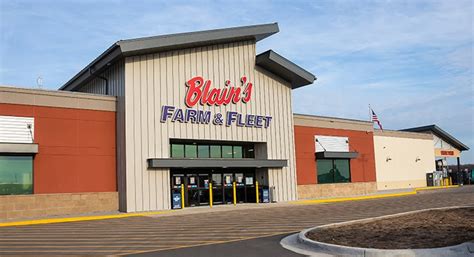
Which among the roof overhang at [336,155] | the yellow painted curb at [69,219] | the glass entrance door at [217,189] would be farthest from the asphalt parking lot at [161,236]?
the roof overhang at [336,155]

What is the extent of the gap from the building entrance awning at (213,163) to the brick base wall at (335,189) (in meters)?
3.27

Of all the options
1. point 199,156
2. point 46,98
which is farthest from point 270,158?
point 46,98

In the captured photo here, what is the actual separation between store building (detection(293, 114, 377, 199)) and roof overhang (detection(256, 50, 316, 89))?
251 cm

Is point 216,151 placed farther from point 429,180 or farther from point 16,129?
point 429,180

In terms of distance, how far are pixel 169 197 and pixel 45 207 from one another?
19.8 ft

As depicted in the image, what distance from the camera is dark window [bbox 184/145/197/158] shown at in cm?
2669

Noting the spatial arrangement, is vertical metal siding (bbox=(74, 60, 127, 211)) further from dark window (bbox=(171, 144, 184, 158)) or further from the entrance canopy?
the entrance canopy

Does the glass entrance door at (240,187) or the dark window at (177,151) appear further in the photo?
the glass entrance door at (240,187)

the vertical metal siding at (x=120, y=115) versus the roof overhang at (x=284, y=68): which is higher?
the roof overhang at (x=284, y=68)

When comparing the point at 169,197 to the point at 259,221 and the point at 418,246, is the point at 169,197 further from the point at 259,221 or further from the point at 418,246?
the point at 418,246

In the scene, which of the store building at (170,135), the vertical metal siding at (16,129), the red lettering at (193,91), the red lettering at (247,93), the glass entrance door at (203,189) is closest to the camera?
the vertical metal siding at (16,129)

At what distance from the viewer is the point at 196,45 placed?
26422 millimetres

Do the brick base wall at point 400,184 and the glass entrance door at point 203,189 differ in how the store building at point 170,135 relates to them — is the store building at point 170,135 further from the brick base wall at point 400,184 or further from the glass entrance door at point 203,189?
the brick base wall at point 400,184

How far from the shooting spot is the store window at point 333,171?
3291 cm
